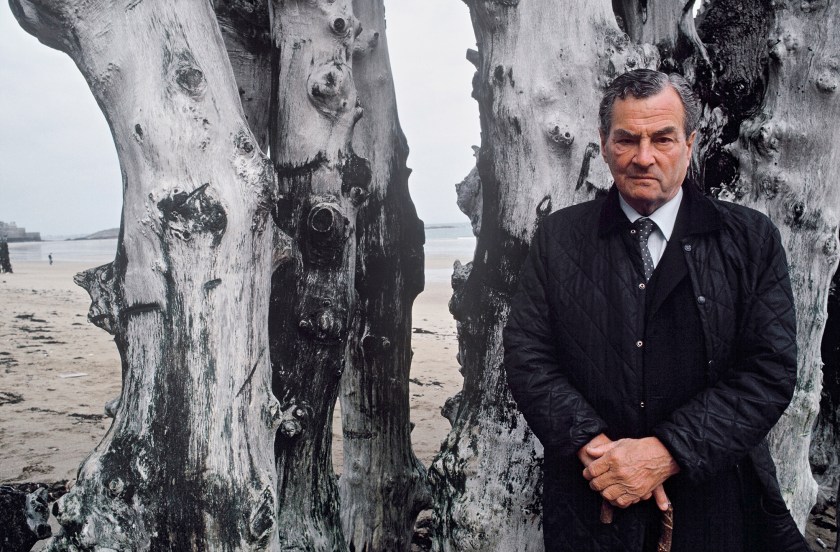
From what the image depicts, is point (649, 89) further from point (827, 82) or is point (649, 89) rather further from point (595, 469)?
point (827, 82)

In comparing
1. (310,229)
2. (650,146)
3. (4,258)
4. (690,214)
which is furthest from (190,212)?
(4,258)

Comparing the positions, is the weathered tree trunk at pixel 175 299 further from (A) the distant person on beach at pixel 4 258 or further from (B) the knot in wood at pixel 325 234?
(A) the distant person on beach at pixel 4 258

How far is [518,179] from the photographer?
2.96 metres

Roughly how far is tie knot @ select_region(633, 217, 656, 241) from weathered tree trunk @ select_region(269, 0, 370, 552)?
4.69 feet

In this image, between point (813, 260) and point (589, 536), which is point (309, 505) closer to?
point (589, 536)

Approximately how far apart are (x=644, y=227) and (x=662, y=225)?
0.06 metres

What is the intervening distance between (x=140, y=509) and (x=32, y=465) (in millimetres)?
2793

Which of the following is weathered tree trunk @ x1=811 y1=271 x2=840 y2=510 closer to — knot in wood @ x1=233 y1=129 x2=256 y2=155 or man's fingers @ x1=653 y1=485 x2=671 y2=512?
man's fingers @ x1=653 y1=485 x2=671 y2=512

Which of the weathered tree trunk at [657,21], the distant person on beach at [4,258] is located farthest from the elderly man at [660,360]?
the distant person on beach at [4,258]

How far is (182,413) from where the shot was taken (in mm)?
2480

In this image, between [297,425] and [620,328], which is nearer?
[620,328]

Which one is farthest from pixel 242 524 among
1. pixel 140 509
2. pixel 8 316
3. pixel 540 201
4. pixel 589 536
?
pixel 8 316

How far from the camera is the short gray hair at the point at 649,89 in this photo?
2.09m

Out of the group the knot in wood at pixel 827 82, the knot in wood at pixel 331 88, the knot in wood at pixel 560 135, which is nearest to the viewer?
the knot in wood at pixel 560 135
